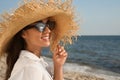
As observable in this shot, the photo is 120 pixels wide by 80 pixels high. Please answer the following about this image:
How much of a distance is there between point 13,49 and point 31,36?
0.23 metres

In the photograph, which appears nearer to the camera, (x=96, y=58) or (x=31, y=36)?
(x=31, y=36)

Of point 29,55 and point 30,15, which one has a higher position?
point 30,15

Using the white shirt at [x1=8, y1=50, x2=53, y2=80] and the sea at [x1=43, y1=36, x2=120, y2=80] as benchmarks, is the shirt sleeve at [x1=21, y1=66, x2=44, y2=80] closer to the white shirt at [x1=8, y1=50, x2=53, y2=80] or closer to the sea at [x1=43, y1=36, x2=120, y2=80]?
the white shirt at [x1=8, y1=50, x2=53, y2=80]

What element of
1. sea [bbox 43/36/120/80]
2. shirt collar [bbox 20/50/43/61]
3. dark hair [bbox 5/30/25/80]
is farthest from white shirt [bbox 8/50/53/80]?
sea [bbox 43/36/120/80]

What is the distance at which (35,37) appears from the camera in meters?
2.99

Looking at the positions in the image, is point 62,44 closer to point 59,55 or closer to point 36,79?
point 59,55

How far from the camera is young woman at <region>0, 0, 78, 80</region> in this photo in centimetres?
265

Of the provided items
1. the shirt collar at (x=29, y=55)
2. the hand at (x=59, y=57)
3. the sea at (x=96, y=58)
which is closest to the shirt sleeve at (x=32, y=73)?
the shirt collar at (x=29, y=55)

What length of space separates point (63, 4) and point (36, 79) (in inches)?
33.5

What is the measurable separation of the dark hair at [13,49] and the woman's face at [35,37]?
68 millimetres

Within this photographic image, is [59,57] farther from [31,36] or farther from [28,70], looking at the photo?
[28,70]

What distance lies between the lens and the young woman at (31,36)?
2648 mm

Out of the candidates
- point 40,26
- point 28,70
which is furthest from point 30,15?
point 28,70

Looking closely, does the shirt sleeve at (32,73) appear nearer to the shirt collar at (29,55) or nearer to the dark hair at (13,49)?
the shirt collar at (29,55)
